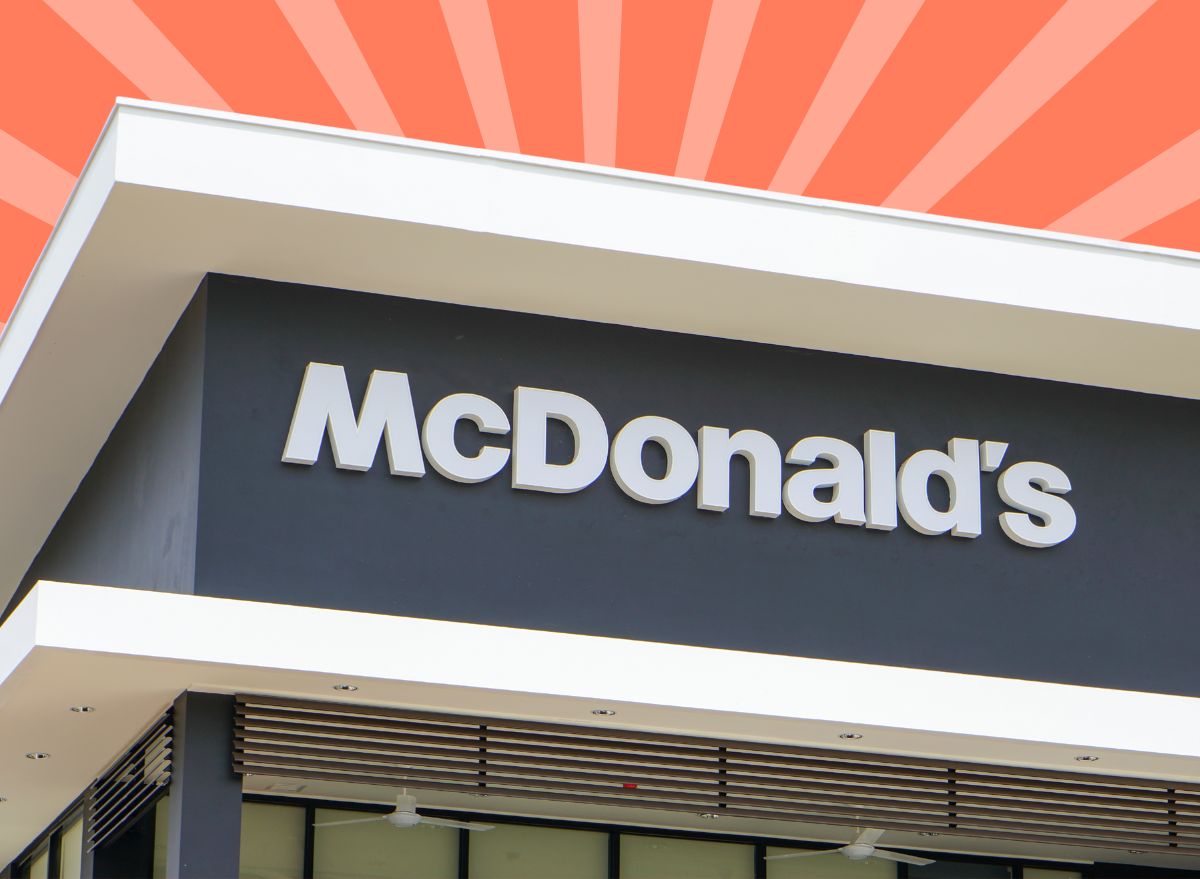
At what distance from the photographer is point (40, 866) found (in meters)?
13.4

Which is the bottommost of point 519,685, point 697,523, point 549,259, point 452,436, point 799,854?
point 799,854


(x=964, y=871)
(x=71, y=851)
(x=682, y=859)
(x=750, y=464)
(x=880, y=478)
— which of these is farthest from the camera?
(x=964, y=871)

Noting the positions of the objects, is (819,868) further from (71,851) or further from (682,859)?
(71,851)

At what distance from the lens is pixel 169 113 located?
363 inches

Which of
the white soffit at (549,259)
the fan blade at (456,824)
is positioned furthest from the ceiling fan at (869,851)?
the white soffit at (549,259)

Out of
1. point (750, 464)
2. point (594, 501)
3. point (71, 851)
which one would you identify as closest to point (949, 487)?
point (750, 464)

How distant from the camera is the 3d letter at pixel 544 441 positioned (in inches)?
397

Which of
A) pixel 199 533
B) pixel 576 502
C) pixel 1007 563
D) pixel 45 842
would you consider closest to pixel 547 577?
pixel 576 502

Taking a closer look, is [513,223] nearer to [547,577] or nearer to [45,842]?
[547,577]

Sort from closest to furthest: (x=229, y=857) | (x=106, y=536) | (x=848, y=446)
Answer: (x=229, y=857) < (x=848, y=446) < (x=106, y=536)

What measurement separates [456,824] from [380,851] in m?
0.56

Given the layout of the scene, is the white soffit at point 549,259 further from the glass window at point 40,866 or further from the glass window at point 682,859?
the glass window at point 682,859

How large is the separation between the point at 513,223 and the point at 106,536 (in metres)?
3.68

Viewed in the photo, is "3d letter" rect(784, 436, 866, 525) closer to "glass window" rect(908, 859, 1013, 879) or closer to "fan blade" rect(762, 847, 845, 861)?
"fan blade" rect(762, 847, 845, 861)
